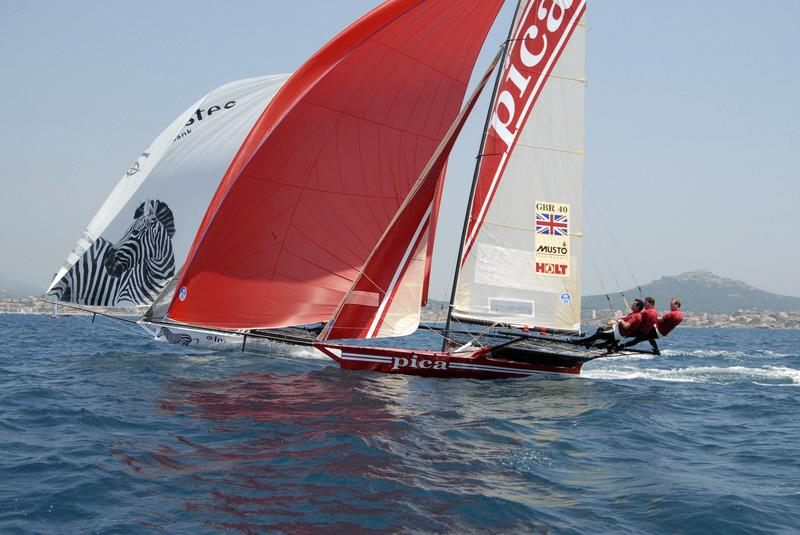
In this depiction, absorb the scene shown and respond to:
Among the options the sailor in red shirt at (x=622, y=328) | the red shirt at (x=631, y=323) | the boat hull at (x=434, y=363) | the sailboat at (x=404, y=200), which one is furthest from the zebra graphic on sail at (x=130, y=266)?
the red shirt at (x=631, y=323)

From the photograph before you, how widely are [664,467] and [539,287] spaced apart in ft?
23.3

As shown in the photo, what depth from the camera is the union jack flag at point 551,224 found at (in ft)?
50.7

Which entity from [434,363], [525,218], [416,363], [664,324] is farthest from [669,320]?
[416,363]

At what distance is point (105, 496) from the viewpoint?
255 inches

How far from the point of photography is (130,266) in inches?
681

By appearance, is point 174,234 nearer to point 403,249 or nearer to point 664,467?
point 403,249

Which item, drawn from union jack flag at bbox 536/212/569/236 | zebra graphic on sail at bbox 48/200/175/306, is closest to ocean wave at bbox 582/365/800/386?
union jack flag at bbox 536/212/569/236

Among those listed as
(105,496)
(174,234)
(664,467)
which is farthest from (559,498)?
(174,234)

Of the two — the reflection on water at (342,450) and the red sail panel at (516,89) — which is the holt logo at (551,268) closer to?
the red sail panel at (516,89)

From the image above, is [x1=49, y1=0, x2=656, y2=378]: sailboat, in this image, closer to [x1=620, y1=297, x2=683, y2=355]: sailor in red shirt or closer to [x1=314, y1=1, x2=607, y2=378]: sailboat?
[x1=314, y1=1, x2=607, y2=378]: sailboat

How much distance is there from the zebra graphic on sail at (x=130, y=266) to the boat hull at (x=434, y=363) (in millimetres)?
5688

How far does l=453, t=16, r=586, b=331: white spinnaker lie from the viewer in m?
15.2

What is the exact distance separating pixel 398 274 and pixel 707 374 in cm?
1038

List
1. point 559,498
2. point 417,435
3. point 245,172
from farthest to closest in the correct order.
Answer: point 245,172, point 417,435, point 559,498
